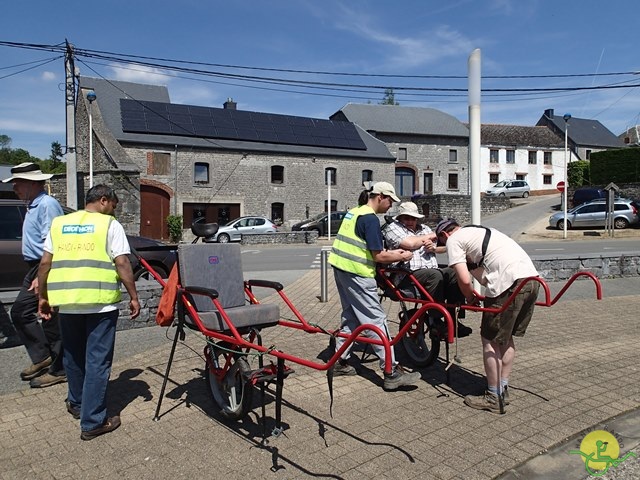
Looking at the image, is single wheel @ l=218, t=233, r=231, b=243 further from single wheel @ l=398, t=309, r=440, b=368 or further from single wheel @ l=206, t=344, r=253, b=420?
single wheel @ l=206, t=344, r=253, b=420

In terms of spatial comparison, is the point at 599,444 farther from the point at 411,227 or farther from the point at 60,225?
the point at 60,225

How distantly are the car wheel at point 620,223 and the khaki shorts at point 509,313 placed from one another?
28.9 m

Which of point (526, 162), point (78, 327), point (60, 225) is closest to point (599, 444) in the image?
point (78, 327)

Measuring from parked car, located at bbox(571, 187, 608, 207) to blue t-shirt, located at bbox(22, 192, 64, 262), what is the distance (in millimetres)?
36041

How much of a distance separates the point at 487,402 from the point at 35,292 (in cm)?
432

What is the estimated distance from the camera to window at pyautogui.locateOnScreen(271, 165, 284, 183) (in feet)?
132

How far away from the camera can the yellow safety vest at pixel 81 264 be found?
4148 millimetres

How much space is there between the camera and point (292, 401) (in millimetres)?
4945

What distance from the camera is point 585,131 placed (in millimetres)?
65750

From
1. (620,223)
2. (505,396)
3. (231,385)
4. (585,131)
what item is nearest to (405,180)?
(620,223)

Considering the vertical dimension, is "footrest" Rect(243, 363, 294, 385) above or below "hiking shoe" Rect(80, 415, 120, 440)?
above

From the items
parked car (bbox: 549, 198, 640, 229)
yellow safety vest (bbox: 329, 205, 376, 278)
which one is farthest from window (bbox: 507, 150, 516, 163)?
yellow safety vest (bbox: 329, 205, 376, 278)

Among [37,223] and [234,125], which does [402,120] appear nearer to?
[234,125]

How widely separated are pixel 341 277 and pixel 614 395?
9.11ft
